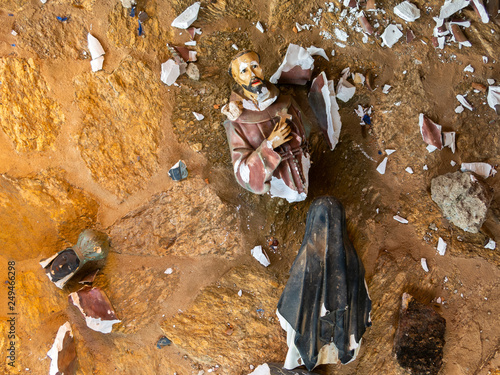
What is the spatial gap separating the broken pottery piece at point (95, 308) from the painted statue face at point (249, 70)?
1521mm

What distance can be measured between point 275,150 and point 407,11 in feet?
4.51

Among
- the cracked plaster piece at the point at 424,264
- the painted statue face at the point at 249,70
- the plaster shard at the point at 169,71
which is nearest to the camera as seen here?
the painted statue face at the point at 249,70

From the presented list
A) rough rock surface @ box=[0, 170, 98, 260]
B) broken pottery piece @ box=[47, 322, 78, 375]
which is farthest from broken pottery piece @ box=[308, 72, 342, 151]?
broken pottery piece @ box=[47, 322, 78, 375]

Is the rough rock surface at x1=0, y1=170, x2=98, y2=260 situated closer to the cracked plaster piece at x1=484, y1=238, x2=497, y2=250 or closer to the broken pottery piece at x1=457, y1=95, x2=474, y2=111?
the broken pottery piece at x1=457, y1=95, x2=474, y2=111

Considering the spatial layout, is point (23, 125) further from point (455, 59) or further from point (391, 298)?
point (455, 59)

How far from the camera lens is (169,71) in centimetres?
253

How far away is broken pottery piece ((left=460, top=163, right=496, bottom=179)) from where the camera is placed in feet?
9.41

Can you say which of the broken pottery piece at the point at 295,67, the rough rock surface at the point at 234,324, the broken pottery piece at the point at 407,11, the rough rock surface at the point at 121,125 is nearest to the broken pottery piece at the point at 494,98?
the broken pottery piece at the point at 407,11

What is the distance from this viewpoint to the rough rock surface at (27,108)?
7.63 ft

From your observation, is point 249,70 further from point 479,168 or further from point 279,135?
point 479,168

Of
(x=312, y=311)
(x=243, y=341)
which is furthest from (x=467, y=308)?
(x=243, y=341)

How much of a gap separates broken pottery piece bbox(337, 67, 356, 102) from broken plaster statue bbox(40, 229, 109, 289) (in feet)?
5.80

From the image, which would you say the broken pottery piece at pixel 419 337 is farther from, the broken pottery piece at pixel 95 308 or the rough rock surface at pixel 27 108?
the rough rock surface at pixel 27 108

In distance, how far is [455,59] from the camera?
2.86m
